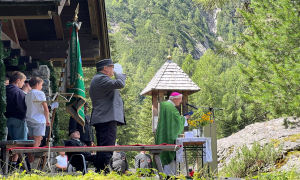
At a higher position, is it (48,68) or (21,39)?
(21,39)

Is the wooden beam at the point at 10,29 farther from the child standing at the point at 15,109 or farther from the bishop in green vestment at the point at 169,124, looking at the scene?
the bishop in green vestment at the point at 169,124

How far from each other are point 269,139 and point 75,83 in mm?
7785

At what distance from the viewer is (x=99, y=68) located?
665cm

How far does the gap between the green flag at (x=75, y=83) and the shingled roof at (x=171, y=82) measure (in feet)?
21.6

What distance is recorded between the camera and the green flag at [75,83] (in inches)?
306

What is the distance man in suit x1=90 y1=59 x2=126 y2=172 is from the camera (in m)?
6.24

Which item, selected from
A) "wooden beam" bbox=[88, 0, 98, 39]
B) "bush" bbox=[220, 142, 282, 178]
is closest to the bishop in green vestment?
"bush" bbox=[220, 142, 282, 178]

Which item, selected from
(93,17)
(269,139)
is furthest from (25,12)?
(269,139)

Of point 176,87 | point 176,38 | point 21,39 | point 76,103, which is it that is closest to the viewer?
point 76,103

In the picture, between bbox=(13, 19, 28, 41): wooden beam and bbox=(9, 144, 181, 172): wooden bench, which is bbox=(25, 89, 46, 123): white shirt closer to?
bbox=(9, 144, 181, 172): wooden bench

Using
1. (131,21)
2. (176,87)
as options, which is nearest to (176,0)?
(131,21)

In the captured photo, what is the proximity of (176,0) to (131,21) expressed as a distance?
22.1 m

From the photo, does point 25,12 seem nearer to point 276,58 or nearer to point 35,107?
point 35,107

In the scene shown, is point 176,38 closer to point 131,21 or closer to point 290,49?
point 131,21
